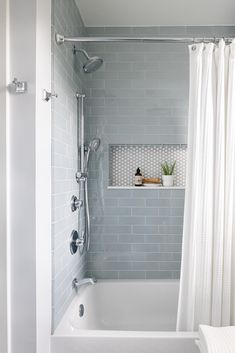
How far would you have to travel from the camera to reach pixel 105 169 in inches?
116

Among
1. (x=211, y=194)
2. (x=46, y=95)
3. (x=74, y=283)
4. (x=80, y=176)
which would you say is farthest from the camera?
(x=80, y=176)

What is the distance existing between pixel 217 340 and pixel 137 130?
6.01 ft

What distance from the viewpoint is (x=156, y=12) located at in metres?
2.72

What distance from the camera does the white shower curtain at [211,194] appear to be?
1.90 metres

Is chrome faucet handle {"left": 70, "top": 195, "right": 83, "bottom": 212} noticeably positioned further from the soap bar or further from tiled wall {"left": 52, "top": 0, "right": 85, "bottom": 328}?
the soap bar

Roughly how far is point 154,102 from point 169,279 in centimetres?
154

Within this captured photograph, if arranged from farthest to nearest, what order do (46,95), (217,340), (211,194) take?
(211,194)
(46,95)
(217,340)

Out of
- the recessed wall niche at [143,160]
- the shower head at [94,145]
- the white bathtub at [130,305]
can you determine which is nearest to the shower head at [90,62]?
the shower head at [94,145]

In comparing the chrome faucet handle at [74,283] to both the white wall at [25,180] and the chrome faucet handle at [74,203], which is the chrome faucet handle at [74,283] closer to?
the chrome faucet handle at [74,203]

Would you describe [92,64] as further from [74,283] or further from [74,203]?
[74,283]

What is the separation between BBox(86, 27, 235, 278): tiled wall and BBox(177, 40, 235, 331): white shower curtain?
0.99 m

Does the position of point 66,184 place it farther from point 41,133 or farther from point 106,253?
point 106,253

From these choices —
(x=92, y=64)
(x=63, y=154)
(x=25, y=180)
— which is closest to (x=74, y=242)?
(x=63, y=154)

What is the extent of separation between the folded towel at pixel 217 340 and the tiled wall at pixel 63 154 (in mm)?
806
